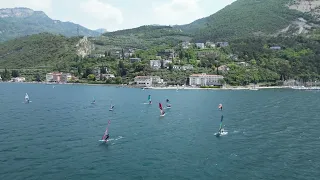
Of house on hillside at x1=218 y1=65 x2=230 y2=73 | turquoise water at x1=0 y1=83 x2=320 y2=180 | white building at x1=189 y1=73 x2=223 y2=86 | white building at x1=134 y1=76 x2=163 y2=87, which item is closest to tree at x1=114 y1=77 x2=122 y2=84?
white building at x1=134 y1=76 x2=163 y2=87

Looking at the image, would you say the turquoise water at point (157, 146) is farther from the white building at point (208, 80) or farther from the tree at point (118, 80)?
the tree at point (118, 80)

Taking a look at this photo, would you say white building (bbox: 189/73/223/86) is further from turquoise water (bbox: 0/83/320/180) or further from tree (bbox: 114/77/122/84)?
turquoise water (bbox: 0/83/320/180)

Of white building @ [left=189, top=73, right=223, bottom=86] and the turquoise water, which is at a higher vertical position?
white building @ [left=189, top=73, right=223, bottom=86]

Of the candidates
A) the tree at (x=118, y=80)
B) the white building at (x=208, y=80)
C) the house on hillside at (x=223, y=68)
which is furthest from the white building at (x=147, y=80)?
the house on hillside at (x=223, y=68)

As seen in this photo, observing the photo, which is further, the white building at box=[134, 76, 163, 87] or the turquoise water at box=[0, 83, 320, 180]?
the white building at box=[134, 76, 163, 87]

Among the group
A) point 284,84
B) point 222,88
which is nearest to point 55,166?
point 222,88

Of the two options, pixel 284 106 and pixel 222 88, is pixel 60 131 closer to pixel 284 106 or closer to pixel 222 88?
pixel 284 106

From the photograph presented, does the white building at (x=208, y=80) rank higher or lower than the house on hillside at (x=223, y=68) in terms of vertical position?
lower
